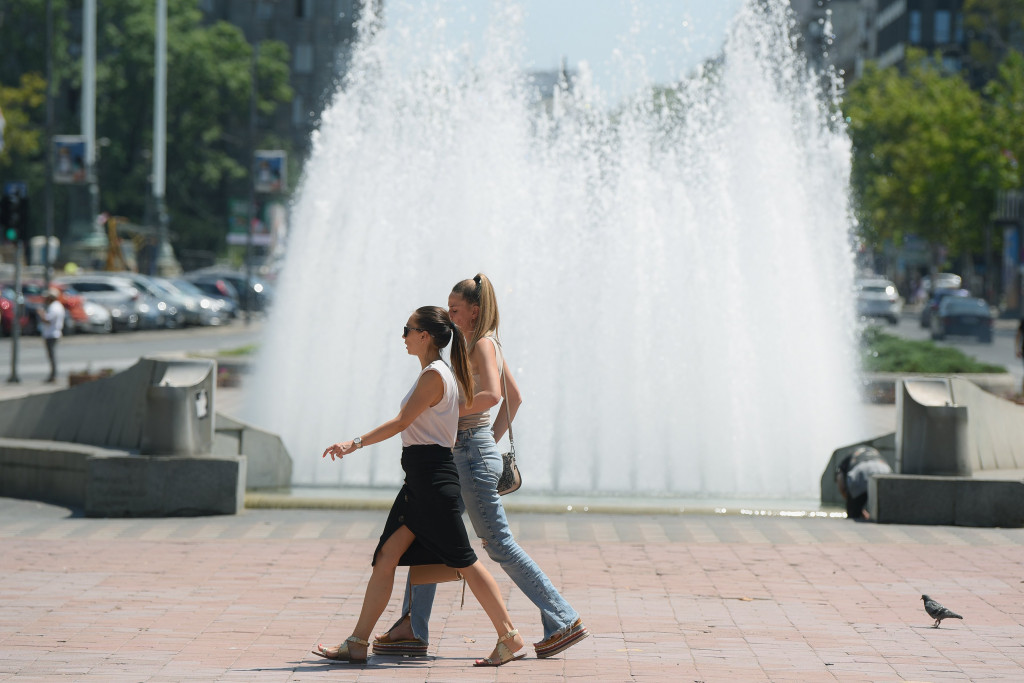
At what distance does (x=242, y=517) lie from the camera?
11.5 metres

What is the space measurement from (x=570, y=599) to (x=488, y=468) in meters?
1.97

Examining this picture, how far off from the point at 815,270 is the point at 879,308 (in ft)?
136

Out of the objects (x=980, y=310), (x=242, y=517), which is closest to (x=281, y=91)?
(x=980, y=310)

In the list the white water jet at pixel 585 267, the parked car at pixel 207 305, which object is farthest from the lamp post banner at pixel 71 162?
the white water jet at pixel 585 267

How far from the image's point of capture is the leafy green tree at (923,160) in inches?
2832

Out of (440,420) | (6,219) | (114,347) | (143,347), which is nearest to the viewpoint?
(440,420)

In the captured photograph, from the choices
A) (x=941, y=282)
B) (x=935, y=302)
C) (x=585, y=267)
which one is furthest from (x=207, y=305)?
(x=941, y=282)

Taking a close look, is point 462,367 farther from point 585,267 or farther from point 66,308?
point 66,308

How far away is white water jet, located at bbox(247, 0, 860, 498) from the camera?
1477 centimetres

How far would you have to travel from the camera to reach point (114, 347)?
1574 inches

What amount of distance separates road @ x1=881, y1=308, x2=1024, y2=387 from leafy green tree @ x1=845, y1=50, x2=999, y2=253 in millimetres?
6851

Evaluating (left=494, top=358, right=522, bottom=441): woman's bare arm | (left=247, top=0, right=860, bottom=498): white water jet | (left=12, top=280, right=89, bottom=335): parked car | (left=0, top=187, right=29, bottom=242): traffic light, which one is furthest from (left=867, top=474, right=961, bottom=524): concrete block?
(left=12, top=280, right=89, bottom=335): parked car

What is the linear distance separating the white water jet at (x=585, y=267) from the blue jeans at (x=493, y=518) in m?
6.90

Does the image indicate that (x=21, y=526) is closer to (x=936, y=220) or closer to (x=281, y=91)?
(x=936, y=220)
